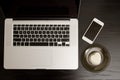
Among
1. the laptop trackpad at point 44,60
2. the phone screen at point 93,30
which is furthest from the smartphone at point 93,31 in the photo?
the laptop trackpad at point 44,60

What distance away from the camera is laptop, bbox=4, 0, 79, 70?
46.7 inches

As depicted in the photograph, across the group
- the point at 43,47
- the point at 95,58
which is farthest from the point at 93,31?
the point at 43,47

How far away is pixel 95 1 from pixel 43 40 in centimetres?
27

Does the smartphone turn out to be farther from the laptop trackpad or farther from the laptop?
the laptop trackpad

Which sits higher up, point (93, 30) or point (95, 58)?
point (93, 30)

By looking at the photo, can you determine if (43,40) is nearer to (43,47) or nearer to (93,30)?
(43,47)

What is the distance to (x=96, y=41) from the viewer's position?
121 cm

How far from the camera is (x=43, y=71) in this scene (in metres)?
1.20

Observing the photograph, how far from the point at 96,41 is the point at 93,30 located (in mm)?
46

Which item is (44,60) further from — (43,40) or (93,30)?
(93,30)

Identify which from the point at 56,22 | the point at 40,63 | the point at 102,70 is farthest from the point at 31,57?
the point at 102,70

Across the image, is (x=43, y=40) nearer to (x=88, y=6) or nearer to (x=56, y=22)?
(x=56, y=22)

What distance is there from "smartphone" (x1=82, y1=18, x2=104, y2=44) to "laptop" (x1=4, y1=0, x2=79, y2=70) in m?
0.05

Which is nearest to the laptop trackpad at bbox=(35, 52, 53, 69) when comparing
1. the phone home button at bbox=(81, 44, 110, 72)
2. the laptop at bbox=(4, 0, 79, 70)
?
the laptop at bbox=(4, 0, 79, 70)
